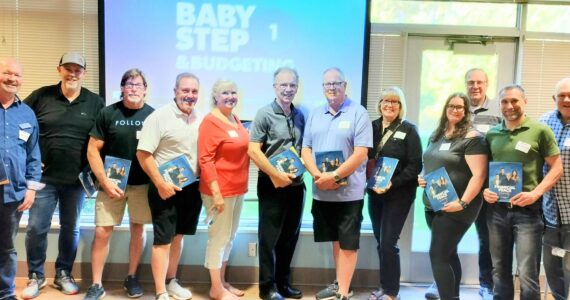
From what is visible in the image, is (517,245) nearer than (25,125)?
Yes

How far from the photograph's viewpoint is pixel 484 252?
3.27 metres

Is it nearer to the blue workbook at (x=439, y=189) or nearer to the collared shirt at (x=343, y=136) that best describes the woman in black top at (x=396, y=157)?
the collared shirt at (x=343, y=136)

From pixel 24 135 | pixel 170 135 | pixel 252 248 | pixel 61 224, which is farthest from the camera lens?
pixel 252 248

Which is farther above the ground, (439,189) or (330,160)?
(330,160)

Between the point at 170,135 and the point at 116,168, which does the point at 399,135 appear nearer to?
the point at 170,135

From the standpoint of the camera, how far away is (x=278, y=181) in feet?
9.58

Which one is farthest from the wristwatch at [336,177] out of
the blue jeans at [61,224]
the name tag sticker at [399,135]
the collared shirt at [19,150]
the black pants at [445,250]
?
the collared shirt at [19,150]

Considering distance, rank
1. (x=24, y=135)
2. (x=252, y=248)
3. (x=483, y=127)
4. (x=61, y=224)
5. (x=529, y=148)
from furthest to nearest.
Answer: (x=252, y=248) → (x=61, y=224) → (x=483, y=127) → (x=24, y=135) → (x=529, y=148)

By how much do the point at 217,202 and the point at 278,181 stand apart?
1.33ft

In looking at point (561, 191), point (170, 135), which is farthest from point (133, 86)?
point (561, 191)

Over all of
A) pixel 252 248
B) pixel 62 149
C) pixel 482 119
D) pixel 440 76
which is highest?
pixel 440 76

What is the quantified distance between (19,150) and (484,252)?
10.3ft

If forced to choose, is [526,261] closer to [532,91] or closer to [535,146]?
[535,146]

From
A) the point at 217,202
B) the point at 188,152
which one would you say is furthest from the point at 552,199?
the point at 188,152
